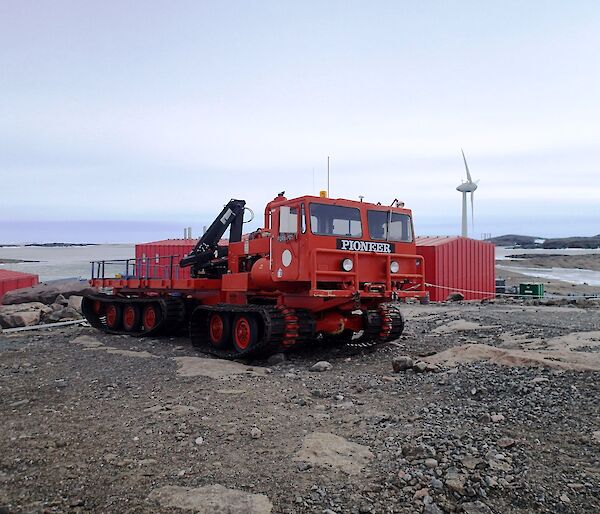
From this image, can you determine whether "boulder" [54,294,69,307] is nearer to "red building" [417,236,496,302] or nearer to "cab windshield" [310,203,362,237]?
"cab windshield" [310,203,362,237]

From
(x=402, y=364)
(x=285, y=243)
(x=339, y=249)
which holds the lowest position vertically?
(x=402, y=364)

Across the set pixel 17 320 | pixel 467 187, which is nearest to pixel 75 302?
pixel 17 320

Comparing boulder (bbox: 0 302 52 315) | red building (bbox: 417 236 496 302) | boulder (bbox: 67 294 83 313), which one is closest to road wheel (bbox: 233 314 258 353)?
boulder (bbox: 0 302 52 315)

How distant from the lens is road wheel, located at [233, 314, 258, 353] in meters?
10.5

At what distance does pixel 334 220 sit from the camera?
10547mm

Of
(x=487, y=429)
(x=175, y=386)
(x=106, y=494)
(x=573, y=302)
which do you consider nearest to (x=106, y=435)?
(x=106, y=494)

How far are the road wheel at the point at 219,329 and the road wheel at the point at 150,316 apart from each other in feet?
8.38

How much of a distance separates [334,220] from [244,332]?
2849mm

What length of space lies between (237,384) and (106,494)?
389 centimetres

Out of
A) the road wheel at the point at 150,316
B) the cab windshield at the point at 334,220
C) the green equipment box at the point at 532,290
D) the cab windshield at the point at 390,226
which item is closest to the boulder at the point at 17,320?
the road wheel at the point at 150,316

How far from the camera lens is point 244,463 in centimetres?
491

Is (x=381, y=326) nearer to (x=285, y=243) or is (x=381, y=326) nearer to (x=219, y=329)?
(x=285, y=243)

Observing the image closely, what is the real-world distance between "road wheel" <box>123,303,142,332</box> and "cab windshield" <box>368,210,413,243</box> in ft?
24.3

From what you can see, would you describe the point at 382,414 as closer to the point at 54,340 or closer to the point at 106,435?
the point at 106,435
